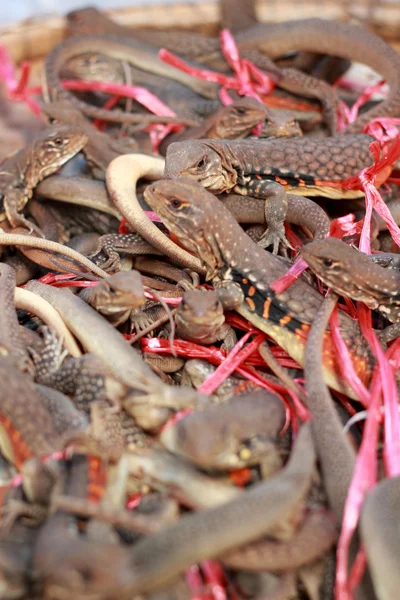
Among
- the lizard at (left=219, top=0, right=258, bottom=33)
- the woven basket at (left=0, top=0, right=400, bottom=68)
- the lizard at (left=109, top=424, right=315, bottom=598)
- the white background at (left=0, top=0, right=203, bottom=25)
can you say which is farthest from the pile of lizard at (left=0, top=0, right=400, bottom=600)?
the white background at (left=0, top=0, right=203, bottom=25)

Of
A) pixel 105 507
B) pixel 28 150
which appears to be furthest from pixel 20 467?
pixel 28 150

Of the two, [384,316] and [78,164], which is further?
[78,164]

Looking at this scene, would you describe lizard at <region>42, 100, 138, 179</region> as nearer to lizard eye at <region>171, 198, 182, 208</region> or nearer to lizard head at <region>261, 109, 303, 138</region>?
lizard head at <region>261, 109, 303, 138</region>

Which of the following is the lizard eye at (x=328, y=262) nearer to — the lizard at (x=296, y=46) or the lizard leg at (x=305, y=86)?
the lizard at (x=296, y=46)

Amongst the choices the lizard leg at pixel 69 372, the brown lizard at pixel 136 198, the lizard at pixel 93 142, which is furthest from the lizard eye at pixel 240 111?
the lizard leg at pixel 69 372

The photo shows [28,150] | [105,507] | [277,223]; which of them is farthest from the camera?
[28,150]

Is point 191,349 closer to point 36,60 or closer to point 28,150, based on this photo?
point 28,150

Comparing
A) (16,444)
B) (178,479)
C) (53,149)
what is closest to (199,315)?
(178,479)

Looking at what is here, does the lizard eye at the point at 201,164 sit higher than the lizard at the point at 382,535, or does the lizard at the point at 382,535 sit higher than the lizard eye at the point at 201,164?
the lizard eye at the point at 201,164
